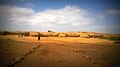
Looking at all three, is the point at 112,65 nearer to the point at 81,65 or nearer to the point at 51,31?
the point at 81,65

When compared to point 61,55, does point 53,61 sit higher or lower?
lower

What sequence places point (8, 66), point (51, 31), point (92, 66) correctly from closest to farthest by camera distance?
point (8, 66) < point (92, 66) < point (51, 31)

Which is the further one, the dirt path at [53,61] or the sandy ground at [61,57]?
the sandy ground at [61,57]

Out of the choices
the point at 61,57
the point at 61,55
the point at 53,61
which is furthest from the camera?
the point at 61,55

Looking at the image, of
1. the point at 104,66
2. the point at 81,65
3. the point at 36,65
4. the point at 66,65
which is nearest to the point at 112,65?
the point at 104,66

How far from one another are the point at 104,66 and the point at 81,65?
1.60 meters

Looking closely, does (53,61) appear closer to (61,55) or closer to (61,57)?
(61,57)

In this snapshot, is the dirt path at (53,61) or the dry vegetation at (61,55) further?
the dry vegetation at (61,55)

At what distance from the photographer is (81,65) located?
12711 mm

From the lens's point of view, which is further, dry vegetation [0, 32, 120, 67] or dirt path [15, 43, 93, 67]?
dry vegetation [0, 32, 120, 67]

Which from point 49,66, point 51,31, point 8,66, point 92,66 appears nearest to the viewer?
point 8,66

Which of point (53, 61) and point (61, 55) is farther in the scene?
point (61, 55)

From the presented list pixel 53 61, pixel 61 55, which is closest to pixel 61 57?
pixel 61 55

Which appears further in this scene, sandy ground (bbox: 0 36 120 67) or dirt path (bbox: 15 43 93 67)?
sandy ground (bbox: 0 36 120 67)
